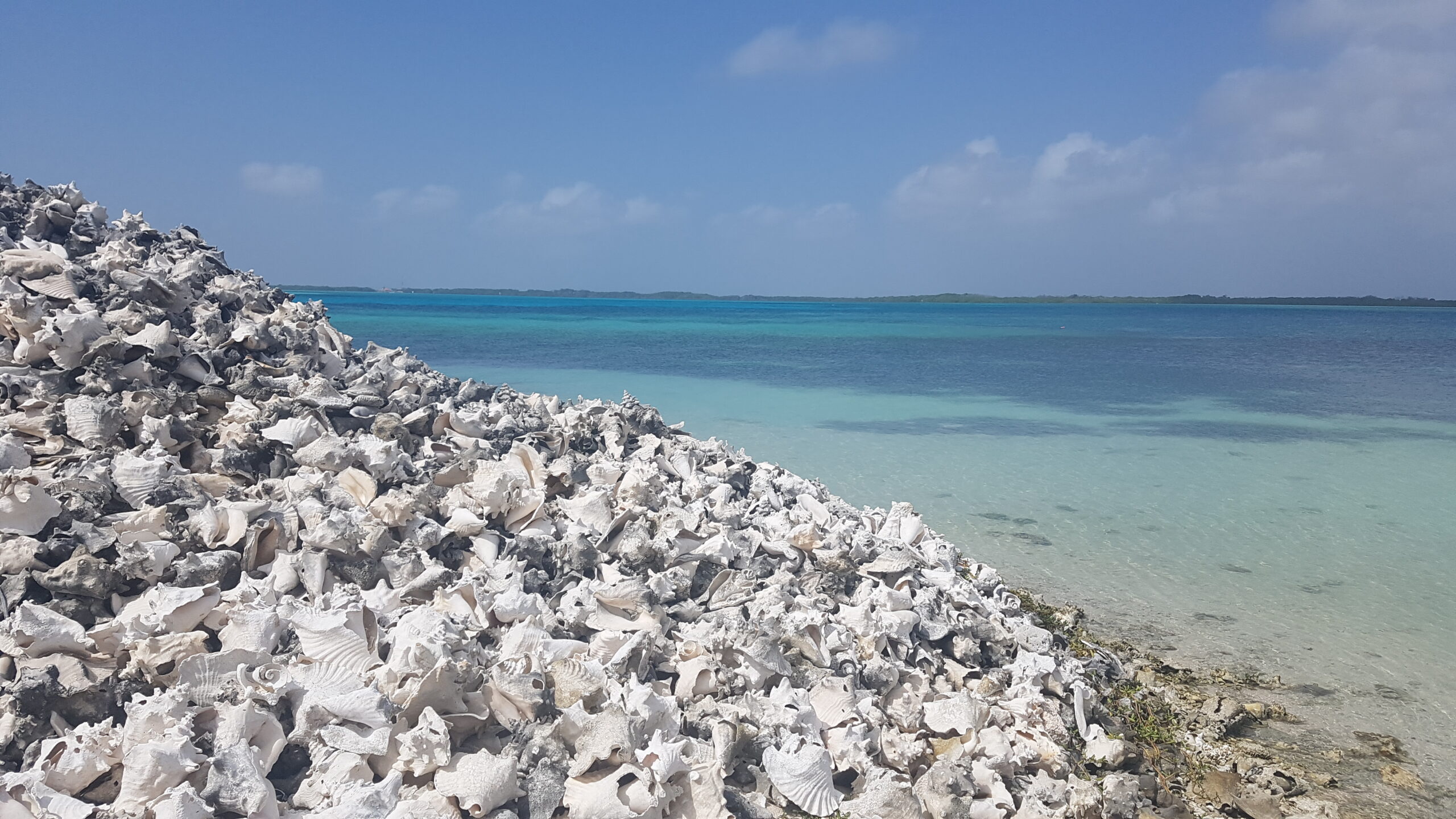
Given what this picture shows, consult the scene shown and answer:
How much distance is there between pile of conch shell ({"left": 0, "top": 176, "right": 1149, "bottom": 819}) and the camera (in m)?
2.60

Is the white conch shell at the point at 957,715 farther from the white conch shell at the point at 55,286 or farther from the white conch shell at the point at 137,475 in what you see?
the white conch shell at the point at 55,286

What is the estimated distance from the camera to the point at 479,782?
253 centimetres

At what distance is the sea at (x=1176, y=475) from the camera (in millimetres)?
5363

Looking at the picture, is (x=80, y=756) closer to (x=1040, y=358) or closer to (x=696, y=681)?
(x=696, y=681)

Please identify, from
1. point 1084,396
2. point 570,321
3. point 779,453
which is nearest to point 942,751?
point 779,453

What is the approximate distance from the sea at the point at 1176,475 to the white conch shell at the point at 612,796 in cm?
361

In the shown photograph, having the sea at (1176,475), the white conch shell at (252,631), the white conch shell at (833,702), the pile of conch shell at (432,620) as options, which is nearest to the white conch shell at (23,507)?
the pile of conch shell at (432,620)

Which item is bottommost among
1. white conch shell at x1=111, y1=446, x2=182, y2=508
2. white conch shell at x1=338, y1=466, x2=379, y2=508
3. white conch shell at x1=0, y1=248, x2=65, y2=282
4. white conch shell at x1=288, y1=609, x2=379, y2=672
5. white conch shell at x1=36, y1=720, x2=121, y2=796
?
white conch shell at x1=36, y1=720, x2=121, y2=796

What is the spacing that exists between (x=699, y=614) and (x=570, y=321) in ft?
185

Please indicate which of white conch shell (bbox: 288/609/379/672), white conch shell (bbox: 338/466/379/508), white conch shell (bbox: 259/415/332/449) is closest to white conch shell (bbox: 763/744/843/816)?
white conch shell (bbox: 288/609/379/672)

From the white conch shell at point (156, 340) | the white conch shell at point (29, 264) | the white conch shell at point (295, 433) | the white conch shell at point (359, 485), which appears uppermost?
the white conch shell at point (29, 264)

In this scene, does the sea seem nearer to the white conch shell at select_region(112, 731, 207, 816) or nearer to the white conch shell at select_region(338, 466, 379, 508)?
the white conch shell at select_region(338, 466, 379, 508)

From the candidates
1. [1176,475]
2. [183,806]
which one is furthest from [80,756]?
[1176,475]

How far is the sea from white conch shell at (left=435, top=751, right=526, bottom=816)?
13.1 feet
